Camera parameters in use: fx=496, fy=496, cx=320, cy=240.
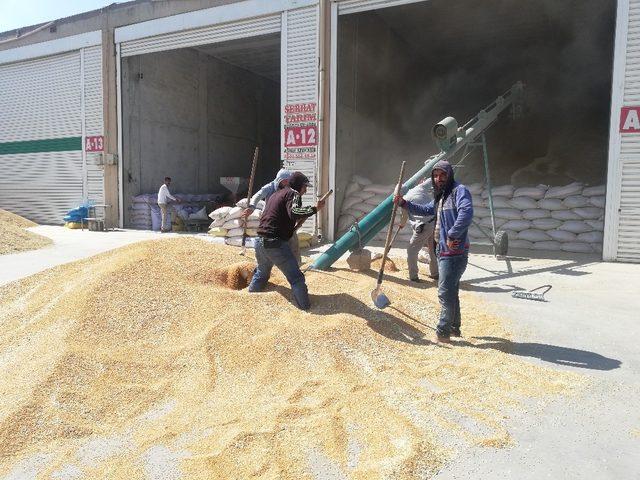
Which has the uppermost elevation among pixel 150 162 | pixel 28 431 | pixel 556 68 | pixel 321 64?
pixel 556 68

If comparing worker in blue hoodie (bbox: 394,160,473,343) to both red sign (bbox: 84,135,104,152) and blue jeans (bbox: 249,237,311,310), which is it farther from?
red sign (bbox: 84,135,104,152)

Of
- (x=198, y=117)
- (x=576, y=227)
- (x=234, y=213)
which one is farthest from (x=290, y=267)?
(x=198, y=117)

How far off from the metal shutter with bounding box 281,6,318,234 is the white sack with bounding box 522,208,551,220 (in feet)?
13.7

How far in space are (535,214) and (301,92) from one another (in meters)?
5.41

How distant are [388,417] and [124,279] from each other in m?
3.09

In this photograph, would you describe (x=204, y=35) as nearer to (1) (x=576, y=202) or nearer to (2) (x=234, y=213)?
(2) (x=234, y=213)

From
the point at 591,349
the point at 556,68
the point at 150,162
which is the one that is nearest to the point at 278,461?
the point at 591,349

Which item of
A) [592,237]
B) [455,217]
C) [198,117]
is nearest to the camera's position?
[455,217]

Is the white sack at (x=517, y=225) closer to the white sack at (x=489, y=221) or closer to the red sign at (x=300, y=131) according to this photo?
the white sack at (x=489, y=221)

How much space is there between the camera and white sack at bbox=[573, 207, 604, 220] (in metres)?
8.98

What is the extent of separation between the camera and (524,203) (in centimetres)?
951

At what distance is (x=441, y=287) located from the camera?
160 inches

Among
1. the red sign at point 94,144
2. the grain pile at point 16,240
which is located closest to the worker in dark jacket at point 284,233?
the grain pile at point 16,240

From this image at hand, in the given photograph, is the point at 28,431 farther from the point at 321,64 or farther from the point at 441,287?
the point at 321,64
